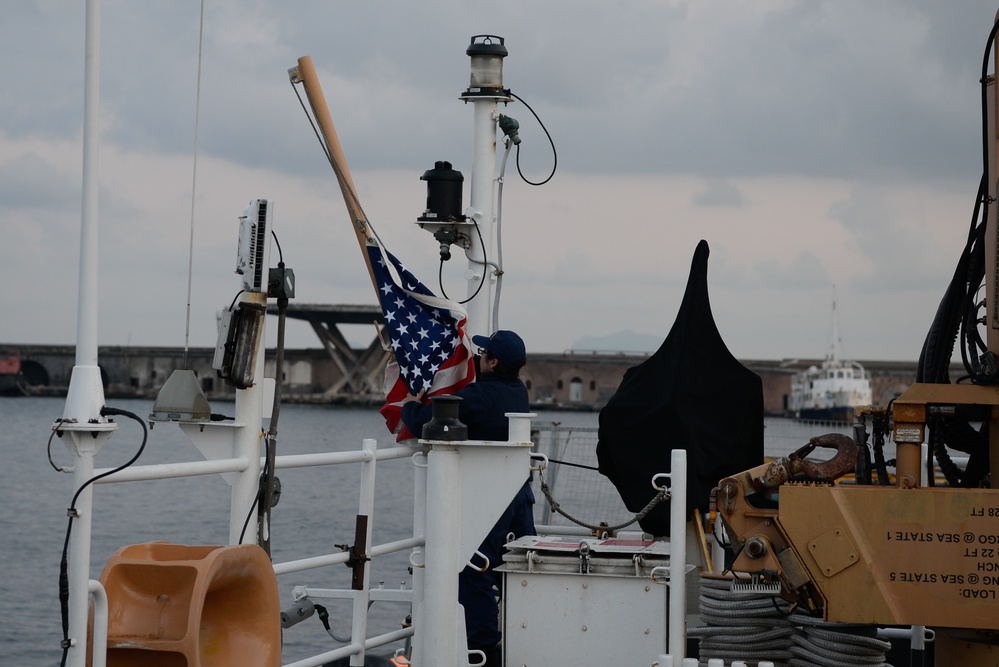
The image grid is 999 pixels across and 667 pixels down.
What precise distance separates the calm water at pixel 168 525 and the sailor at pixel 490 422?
8.87 ft

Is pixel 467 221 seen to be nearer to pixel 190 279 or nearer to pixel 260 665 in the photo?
pixel 190 279

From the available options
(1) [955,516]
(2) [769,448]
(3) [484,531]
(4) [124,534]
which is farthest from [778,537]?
(4) [124,534]

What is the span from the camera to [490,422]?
6.27 meters

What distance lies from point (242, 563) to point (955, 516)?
2.83 m

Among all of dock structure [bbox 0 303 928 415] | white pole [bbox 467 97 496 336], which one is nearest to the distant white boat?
dock structure [bbox 0 303 928 415]

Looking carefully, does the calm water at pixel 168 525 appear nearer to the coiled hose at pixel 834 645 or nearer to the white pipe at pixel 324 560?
the white pipe at pixel 324 560

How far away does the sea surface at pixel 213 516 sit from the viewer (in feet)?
46.5

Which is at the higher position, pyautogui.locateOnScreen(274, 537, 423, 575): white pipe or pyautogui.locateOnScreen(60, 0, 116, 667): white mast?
pyautogui.locateOnScreen(60, 0, 116, 667): white mast

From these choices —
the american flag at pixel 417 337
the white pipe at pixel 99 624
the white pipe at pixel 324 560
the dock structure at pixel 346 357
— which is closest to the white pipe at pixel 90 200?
the white pipe at pixel 99 624

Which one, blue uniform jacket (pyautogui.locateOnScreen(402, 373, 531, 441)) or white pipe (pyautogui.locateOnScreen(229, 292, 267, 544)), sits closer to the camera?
white pipe (pyautogui.locateOnScreen(229, 292, 267, 544))

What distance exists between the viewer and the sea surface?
14.2 metres

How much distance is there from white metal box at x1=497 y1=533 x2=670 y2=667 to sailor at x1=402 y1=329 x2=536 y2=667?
0.46 metres

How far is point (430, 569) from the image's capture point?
5.62 m

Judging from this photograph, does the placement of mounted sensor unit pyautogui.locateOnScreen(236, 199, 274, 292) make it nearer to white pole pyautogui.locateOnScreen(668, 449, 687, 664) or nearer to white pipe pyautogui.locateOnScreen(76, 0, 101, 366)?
white pipe pyautogui.locateOnScreen(76, 0, 101, 366)
